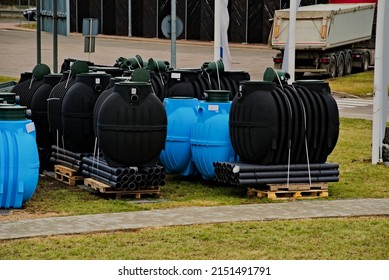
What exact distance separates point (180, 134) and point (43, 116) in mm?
2706

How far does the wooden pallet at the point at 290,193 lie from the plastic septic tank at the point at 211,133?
1.01 m

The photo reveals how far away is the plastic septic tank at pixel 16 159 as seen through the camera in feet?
49.8

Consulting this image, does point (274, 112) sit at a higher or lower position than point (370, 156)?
higher

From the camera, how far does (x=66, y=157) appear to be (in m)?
18.3

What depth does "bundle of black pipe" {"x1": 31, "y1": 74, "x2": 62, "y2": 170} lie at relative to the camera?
19281mm

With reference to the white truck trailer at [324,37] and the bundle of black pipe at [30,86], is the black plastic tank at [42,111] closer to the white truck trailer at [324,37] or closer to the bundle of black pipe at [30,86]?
the bundle of black pipe at [30,86]

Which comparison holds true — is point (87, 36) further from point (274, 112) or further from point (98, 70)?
point (274, 112)

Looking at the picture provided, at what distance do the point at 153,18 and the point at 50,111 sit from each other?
50.8 m

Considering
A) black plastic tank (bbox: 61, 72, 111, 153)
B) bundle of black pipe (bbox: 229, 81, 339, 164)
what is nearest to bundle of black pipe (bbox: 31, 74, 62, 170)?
black plastic tank (bbox: 61, 72, 111, 153)

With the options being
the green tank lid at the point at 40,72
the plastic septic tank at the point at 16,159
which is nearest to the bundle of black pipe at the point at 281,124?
the plastic septic tank at the point at 16,159

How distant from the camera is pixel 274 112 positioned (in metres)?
16.3

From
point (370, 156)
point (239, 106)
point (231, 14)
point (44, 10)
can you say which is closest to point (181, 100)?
point (239, 106)

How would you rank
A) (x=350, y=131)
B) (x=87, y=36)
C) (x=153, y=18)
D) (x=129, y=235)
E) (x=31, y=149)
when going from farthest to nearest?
1. (x=153, y=18)
2. (x=87, y=36)
3. (x=350, y=131)
4. (x=31, y=149)
5. (x=129, y=235)

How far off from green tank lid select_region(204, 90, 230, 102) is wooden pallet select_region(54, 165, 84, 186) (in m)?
2.45
